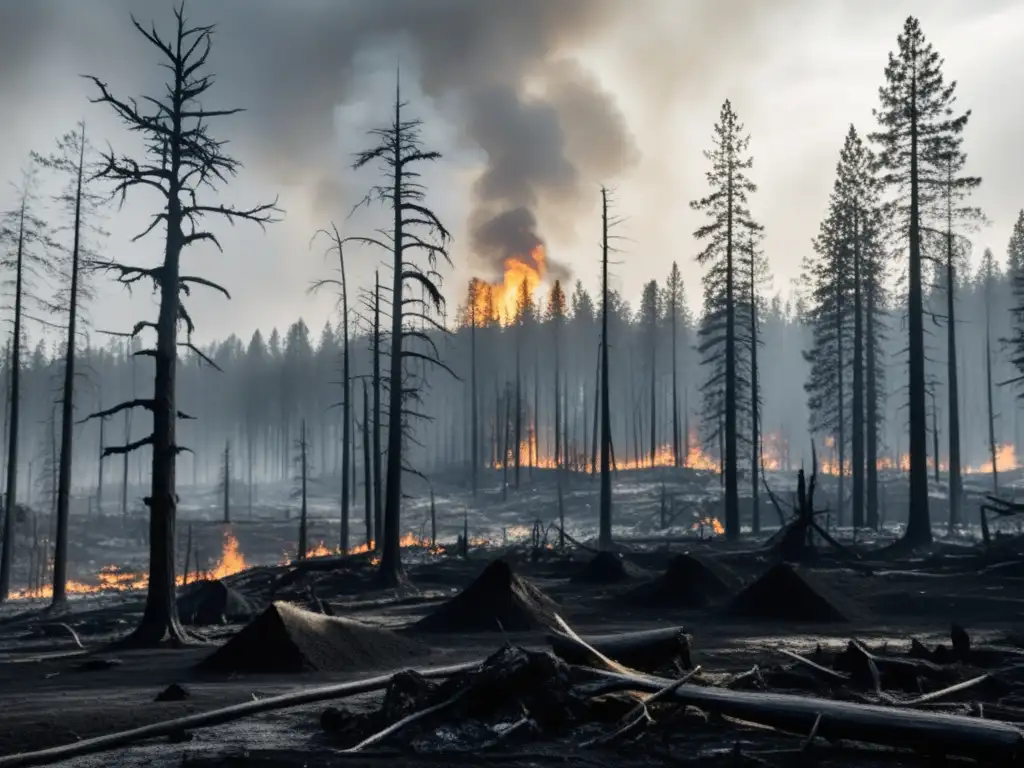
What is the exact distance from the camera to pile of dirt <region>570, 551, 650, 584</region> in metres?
21.7

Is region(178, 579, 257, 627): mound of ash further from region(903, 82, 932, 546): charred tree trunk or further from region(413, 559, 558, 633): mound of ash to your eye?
region(903, 82, 932, 546): charred tree trunk

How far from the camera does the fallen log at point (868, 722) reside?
5.35 metres

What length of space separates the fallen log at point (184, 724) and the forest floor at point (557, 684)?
0.28ft

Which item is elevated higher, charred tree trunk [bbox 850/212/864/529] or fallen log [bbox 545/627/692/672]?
charred tree trunk [bbox 850/212/864/529]

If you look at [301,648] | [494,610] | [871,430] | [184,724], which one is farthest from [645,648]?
[871,430]

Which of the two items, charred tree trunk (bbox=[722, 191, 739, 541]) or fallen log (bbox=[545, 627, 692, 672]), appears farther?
charred tree trunk (bbox=[722, 191, 739, 541])

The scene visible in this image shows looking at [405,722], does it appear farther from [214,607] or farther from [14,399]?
[14,399]

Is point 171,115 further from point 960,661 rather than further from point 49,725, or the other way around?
point 960,661

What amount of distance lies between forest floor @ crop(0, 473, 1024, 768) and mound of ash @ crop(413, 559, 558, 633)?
0.06 meters

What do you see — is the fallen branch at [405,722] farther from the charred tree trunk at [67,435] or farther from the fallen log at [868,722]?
the charred tree trunk at [67,435]

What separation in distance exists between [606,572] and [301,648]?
39.9ft

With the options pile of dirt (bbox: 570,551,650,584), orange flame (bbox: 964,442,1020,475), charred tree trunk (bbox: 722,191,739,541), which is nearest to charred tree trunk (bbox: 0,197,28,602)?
pile of dirt (bbox: 570,551,650,584)

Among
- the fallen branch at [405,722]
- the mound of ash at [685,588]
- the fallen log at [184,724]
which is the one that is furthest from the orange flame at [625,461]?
the fallen branch at [405,722]

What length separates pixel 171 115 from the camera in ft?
50.2
